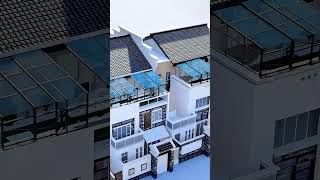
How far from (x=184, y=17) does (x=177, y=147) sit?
732 mm

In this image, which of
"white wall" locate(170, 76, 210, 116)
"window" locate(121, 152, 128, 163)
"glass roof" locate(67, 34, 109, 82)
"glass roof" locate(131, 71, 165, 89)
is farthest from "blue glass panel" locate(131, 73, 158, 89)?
"glass roof" locate(67, 34, 109, 82)

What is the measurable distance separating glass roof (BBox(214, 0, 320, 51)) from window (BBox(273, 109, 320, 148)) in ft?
0.98

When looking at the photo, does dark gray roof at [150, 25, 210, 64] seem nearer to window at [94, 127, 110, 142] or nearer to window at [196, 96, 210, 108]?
window at [196, 96, 210, 108]

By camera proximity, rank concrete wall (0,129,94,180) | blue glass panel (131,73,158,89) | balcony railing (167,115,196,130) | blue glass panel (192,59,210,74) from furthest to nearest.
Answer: blue glass panel (192,59,210,74) → balcony railing (167,115,196,130) → blue glass panel (131,73,158,89) → concrete wall (0,129,94,180)

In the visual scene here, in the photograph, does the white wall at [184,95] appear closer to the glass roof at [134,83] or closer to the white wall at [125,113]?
the glass roof at [134,83]

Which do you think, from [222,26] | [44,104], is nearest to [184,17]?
[222,26]

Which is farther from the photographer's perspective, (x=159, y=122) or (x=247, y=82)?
(x=159, y=122)

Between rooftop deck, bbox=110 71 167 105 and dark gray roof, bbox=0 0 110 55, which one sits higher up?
dark gray roof, bbox=0 0 110 55

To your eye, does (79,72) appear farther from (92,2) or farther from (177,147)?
(177,147)

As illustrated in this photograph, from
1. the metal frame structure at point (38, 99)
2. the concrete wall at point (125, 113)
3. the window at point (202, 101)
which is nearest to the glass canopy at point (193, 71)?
the window at point (202, 101)

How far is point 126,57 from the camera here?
3.11 m

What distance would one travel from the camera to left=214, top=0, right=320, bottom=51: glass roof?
2.01 meters

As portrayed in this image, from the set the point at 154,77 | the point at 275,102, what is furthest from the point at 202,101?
the point at 275,102

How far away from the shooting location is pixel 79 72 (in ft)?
5.64
